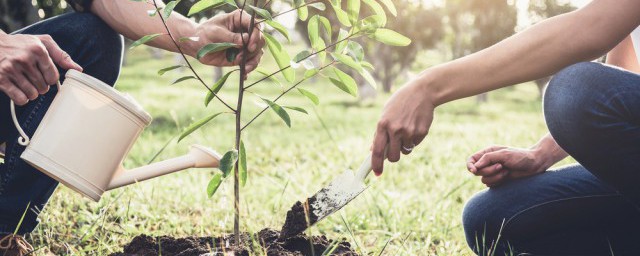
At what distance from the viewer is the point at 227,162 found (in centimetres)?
150

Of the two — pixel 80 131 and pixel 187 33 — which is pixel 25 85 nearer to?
pixel 80 131

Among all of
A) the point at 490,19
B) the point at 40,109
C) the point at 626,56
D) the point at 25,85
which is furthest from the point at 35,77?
the point at 490,19

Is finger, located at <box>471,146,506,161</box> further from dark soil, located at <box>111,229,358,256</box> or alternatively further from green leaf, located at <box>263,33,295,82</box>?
green leaf, located at <box>263,33,295,82</box>

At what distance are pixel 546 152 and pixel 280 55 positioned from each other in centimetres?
103

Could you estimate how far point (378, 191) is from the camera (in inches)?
123

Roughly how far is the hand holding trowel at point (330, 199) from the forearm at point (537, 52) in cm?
31

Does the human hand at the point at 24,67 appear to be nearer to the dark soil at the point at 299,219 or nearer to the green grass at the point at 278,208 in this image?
the green grass at the point at 278,208

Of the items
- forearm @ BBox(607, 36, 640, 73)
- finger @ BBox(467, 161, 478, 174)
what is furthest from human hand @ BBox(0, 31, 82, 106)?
forearm @ BBox(607, 36, 640, 73)

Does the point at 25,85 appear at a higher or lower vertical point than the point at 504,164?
higher

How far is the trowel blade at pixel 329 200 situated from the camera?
1.66 meters

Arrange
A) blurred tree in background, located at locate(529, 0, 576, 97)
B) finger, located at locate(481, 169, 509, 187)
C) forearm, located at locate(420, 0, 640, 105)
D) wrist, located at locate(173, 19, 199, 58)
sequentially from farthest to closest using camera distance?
blurred tree in background, located at locate(529, 0, 576, 97) < finger, located at locate(481, 169, 509, 187) < wrist, located at locate(173, 19, 199, 58) < forearm, located at locate(420, 0, 640, 105)

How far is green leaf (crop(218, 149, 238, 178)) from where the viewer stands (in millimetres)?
1489

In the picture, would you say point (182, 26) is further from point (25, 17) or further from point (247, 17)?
point (25, 17)

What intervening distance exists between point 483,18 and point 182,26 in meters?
27.5
